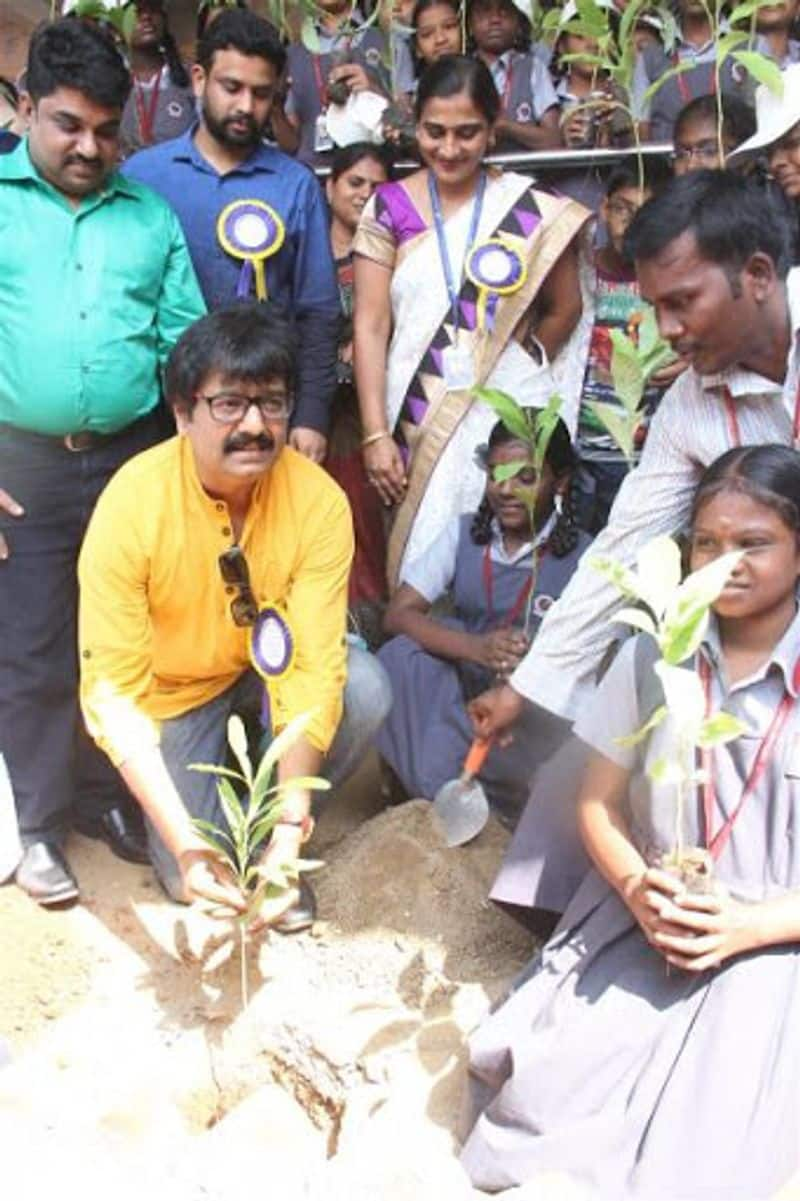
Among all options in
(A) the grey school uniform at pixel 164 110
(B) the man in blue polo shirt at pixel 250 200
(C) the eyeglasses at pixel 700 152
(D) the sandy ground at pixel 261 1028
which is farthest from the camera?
(A) the grey school uniform at pixel 164 110

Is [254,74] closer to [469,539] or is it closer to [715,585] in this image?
[469,539]

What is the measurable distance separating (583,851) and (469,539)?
1.12 meters

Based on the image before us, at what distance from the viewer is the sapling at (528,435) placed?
118 inches

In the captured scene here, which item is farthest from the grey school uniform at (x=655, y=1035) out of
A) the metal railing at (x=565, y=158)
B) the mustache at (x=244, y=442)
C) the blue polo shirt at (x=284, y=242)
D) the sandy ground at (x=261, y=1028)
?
the metal railing at (x=565, y=158)

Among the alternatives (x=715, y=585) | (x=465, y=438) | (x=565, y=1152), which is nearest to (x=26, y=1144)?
(x=565, y=1152)

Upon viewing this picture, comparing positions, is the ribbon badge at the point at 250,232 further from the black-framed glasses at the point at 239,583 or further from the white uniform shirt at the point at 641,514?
the white uniform shirt at the point at 641,514

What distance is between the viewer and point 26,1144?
78.3 inches

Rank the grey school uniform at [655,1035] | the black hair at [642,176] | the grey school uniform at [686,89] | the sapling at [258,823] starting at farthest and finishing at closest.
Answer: the grey school uniform at [686,89] < the black hair at [642,176] < the sapling at [258,823] < the grey school uniform at [655,1035]

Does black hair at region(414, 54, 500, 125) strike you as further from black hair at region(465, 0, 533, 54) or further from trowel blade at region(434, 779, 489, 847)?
trowel blade at region(434, 779, 489, 847)

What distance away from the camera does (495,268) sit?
3418 millimetres

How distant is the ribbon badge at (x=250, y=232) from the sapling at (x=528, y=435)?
56 centimetres

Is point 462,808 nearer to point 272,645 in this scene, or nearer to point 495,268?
point 272,645

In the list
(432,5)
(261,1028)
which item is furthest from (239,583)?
(432,5)

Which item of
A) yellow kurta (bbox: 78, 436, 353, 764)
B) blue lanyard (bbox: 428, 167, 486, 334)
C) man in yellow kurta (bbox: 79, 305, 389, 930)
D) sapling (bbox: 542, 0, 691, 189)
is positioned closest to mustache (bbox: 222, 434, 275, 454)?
man in yellow kurta (bbox: 79, 305, 389, 930)
